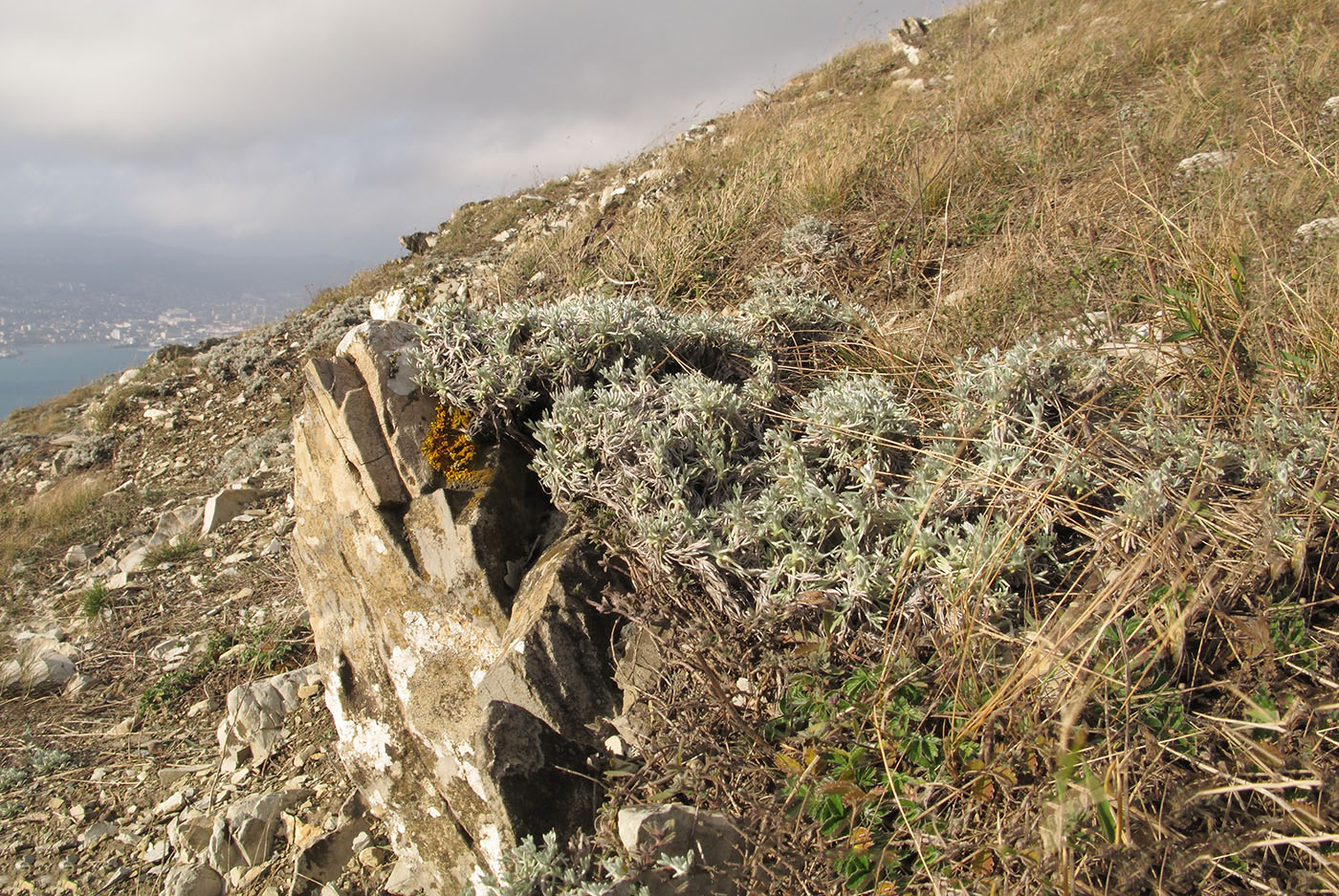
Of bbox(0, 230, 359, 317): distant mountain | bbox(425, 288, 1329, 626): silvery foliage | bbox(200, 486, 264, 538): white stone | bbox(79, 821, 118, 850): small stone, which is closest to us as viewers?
bbox(425, 288, 1329, 626): silvery foliage

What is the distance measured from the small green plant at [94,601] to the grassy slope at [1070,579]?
161 inches

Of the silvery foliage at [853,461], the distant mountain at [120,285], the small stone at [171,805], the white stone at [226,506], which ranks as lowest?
the small stone at [171,805]

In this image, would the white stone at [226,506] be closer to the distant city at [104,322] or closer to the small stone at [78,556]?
the small stone at [78,556]

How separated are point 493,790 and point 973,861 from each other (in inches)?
62.7

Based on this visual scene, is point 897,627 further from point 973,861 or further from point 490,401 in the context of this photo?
point 490,401

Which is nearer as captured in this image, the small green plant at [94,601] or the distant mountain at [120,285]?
the small green plant at [94,601]

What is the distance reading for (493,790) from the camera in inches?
97.9

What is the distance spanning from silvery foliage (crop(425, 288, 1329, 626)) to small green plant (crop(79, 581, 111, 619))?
14.3 feet

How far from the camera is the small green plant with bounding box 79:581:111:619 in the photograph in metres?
5.57

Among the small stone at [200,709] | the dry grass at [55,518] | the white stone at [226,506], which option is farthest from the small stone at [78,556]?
the small stone at [200,709]

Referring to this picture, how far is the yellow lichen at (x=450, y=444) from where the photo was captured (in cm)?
334

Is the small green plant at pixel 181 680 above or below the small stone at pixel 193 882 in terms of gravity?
above

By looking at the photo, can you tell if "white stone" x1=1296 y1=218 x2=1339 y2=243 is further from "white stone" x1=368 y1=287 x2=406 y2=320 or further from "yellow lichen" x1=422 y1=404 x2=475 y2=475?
"white stone" x1=368 y1=287 x2=406 y2=320

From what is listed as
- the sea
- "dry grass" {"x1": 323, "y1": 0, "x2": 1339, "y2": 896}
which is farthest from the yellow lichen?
the sea
